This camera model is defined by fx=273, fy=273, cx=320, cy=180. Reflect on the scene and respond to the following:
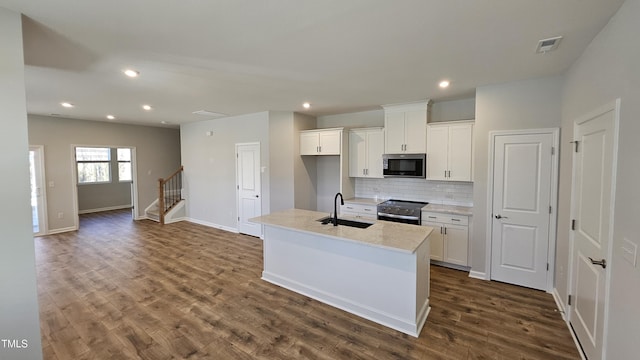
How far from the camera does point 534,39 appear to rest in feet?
7.61

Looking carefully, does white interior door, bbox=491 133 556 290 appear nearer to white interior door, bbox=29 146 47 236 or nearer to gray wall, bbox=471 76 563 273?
gray wall, bbox=471 76 563 273

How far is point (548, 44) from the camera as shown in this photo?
239 cm

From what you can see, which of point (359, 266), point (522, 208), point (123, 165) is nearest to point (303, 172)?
point (359, 266)

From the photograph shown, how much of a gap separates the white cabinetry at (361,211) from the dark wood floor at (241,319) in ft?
4.32

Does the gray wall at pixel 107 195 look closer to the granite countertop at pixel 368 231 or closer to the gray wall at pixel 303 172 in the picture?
the gray wall at pixel 303 172

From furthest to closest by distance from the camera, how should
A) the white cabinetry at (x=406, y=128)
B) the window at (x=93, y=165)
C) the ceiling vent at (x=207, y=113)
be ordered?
the window at (x=93, y=165) → the ceiling vent at (x=207, y=113) → the white cabinetry at (x=406, y=128)

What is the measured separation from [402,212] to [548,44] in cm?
273

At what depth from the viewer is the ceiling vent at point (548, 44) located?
231cm

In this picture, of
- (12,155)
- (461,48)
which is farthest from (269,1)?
(12,155)

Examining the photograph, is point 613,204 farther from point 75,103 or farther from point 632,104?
point 75,103

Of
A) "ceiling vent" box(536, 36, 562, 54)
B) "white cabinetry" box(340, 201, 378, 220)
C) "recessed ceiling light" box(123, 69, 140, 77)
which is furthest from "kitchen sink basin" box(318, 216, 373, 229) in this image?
"recessed ceiling light" box(123, 69, 140, 77)

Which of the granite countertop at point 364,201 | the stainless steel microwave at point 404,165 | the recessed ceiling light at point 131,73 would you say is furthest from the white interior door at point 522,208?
the recessed ceiling light at point 131,73

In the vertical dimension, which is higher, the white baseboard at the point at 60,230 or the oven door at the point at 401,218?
the oven door at the point at 401,218

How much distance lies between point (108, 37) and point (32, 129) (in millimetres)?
5888
